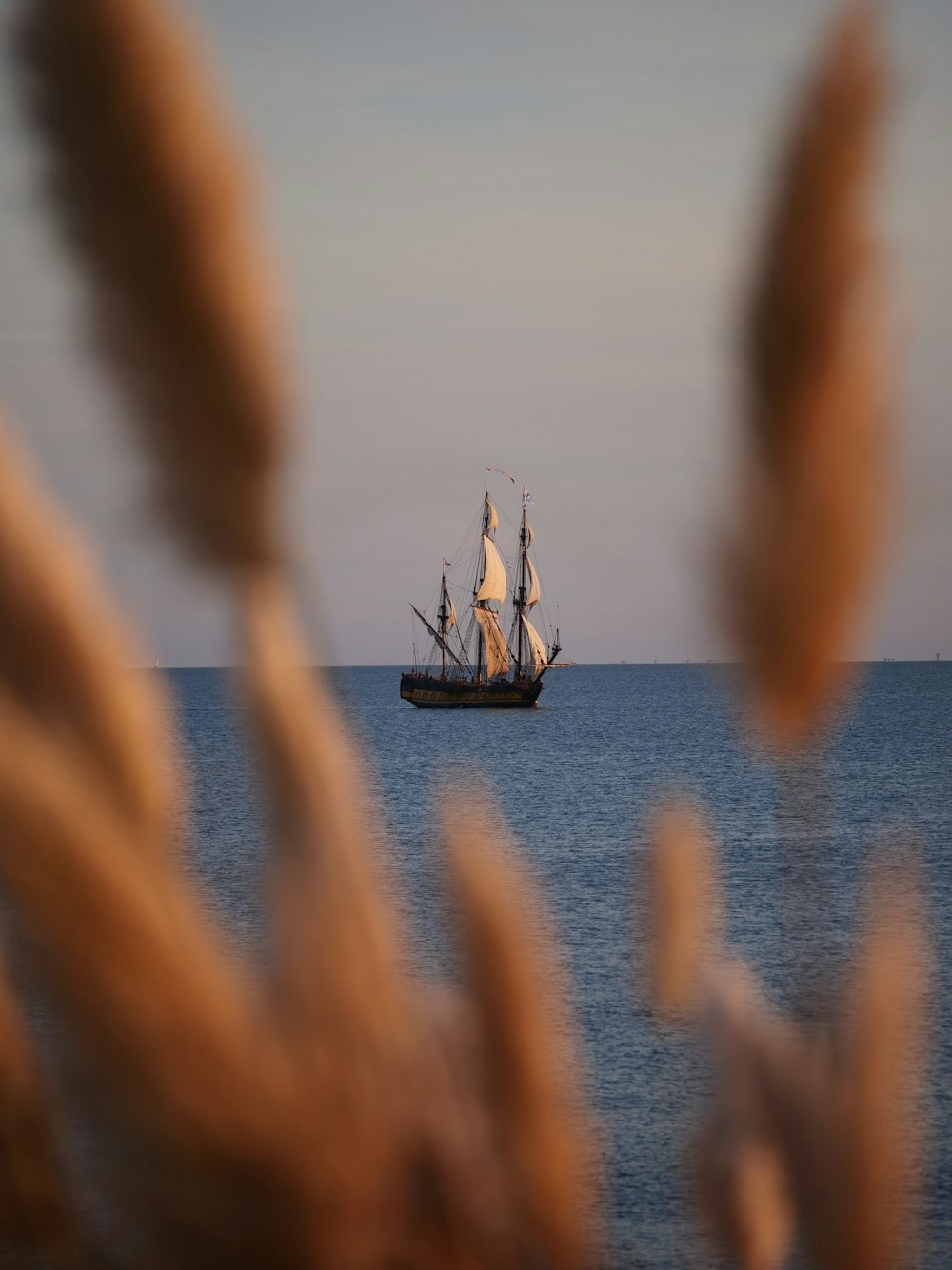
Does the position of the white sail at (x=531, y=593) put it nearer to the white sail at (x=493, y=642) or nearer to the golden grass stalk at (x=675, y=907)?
the white sail at (x=493, y=642)

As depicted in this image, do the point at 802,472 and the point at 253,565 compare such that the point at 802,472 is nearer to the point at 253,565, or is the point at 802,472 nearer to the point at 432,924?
the point at 253,565

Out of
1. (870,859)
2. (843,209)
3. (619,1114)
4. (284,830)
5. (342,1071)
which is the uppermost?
(843,209)

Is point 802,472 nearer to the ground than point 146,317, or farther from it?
nearer to the ground

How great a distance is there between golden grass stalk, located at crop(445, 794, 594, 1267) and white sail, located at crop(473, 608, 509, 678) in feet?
288

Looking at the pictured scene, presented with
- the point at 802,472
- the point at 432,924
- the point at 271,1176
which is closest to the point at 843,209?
the point at 802,472

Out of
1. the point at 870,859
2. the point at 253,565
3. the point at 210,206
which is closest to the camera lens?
the point at 210,206

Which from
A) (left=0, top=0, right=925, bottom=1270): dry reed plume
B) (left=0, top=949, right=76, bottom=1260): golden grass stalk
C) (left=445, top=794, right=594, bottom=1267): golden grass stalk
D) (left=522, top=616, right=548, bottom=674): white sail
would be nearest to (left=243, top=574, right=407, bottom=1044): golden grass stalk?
(left=0, top=0, right=925, bottom=1270): dry reed plume

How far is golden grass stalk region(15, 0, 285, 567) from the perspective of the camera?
105 cm

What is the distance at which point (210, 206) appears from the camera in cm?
109

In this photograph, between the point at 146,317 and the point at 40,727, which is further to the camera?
the point at 40,727

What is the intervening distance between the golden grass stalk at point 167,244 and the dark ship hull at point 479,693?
90.7 m

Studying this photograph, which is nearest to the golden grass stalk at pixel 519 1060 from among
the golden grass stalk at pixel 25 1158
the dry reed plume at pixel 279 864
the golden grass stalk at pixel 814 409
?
the dry reed plume at pixel 279 864

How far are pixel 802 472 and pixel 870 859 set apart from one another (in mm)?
604

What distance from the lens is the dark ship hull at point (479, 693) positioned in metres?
92.2
